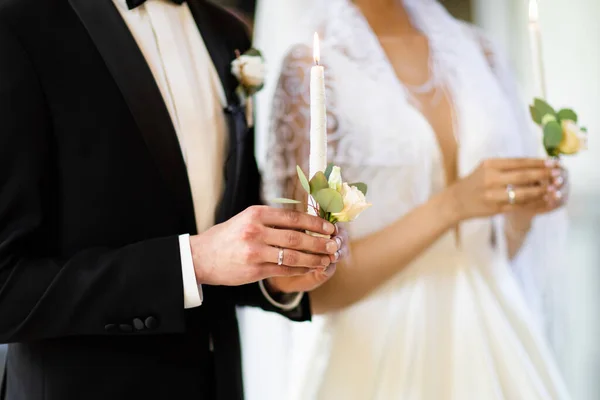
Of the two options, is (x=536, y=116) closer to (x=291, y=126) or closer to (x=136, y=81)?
Answer: (x=291, y=126)

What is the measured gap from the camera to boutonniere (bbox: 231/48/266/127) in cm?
72

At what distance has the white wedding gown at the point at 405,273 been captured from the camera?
0.78 m

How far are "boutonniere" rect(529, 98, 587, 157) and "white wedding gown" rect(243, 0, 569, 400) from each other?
Result: 2cm

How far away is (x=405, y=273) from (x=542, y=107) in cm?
28

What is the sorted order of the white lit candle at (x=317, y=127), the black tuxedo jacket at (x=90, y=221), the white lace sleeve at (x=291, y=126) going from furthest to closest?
1. the white lace sleeve at (x=291, y=126)
2. the black tuxedo jacket at (x=90, y=221)
3. the white lit candle at (x=317, y=127)

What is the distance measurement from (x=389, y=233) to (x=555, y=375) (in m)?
0.31

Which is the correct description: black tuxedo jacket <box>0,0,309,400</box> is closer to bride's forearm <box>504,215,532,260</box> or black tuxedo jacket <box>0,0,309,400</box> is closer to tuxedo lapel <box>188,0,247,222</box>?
tuxedo lapel <box>188,0,247,222</box>

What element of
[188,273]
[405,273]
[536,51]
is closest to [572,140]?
[536,51]

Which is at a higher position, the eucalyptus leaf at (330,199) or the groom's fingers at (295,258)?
the eucalyptus leaf at (330,199)

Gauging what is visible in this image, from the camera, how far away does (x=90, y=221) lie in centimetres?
56

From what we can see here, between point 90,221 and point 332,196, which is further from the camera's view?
point 90,221

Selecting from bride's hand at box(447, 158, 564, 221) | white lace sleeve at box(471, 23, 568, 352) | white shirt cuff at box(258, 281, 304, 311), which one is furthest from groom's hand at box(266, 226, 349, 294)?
white lace sleeve at box(471, 23, 568, 352)

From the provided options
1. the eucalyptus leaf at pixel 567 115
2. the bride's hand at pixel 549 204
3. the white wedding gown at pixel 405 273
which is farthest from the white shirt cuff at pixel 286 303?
the eucalyptus leaf at pixel 567 115

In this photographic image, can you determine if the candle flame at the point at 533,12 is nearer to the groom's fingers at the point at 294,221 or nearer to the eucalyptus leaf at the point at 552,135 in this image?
the eucalyptus leaf at the point at 552,135
